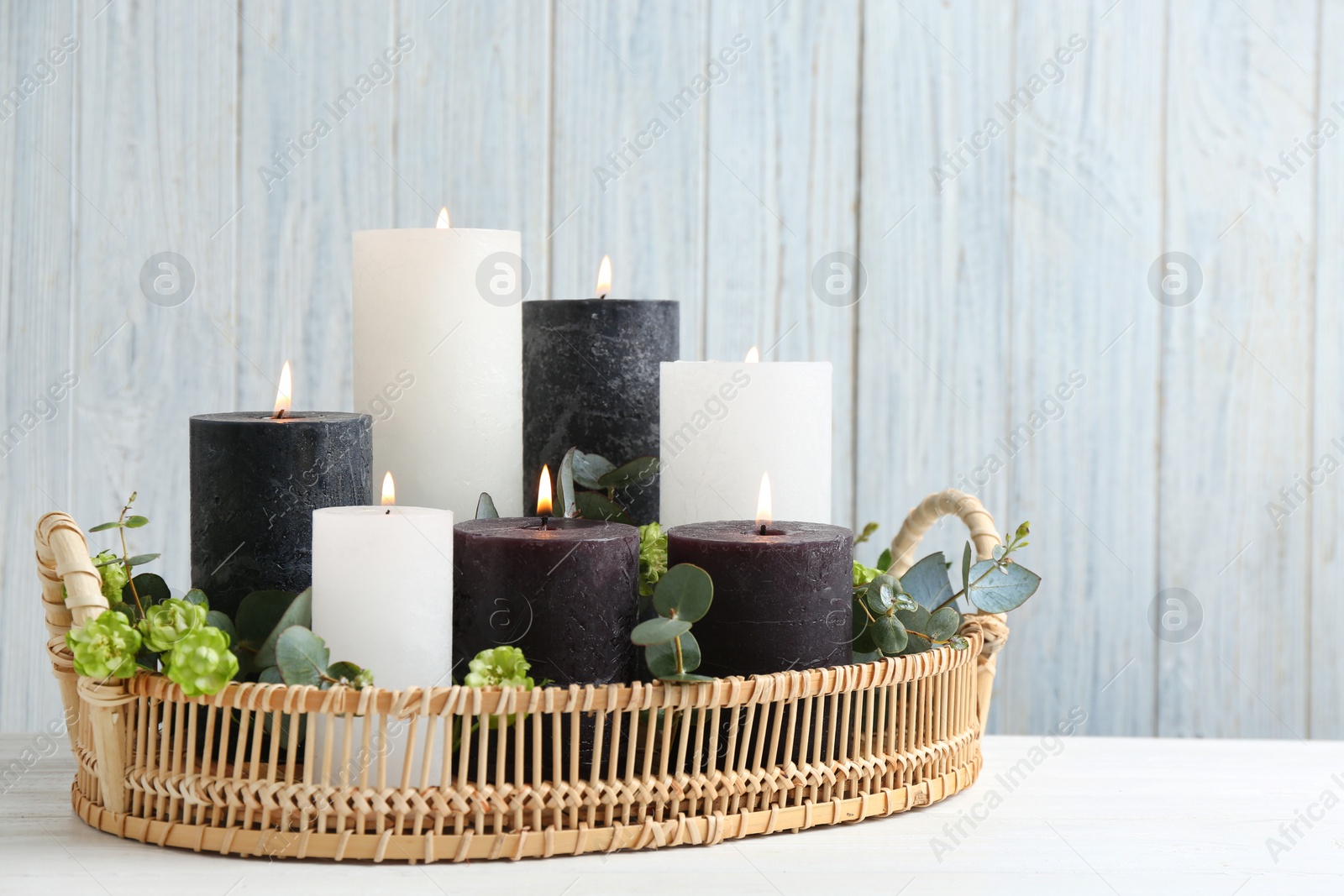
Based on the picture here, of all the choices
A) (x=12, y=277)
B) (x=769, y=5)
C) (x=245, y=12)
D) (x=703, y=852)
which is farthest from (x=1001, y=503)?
(x=12, y=277)

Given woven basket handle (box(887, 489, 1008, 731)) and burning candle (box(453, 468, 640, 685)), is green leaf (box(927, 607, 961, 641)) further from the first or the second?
burning candle (box(453, 468, 640, 685))

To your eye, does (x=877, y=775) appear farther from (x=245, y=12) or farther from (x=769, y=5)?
(x=245, y=12)

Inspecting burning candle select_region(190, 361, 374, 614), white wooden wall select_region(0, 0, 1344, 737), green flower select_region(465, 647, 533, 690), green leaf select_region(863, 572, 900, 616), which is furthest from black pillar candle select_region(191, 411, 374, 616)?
white wooden wall select_region(0, 0, 1344, 737)

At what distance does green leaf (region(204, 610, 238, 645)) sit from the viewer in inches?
20.1

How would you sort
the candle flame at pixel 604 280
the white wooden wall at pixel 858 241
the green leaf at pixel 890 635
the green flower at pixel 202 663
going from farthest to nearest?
the white wooden wall at pixel 858 241 < the candle flame at pixel 604 280 < the green leaf at pixel 890 635 < the green flower at pixel 202 663

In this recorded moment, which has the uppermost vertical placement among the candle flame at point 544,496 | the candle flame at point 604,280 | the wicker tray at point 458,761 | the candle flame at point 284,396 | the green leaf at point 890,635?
the candle flame at point 604,280

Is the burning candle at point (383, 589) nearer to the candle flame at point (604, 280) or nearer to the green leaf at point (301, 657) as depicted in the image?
the green leaf at point (301, 657)

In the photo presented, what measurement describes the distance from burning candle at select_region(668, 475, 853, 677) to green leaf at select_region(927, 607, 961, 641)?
74 mm

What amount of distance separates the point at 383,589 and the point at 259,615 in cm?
7

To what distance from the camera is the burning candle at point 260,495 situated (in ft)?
1.74

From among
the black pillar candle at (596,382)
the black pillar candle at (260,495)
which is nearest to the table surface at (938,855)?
the black pillar candle at (260,495)

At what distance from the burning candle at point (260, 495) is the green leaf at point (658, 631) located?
0.16m

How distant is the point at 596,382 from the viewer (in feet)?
2.18

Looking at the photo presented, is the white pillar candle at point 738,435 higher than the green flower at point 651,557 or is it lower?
higher
